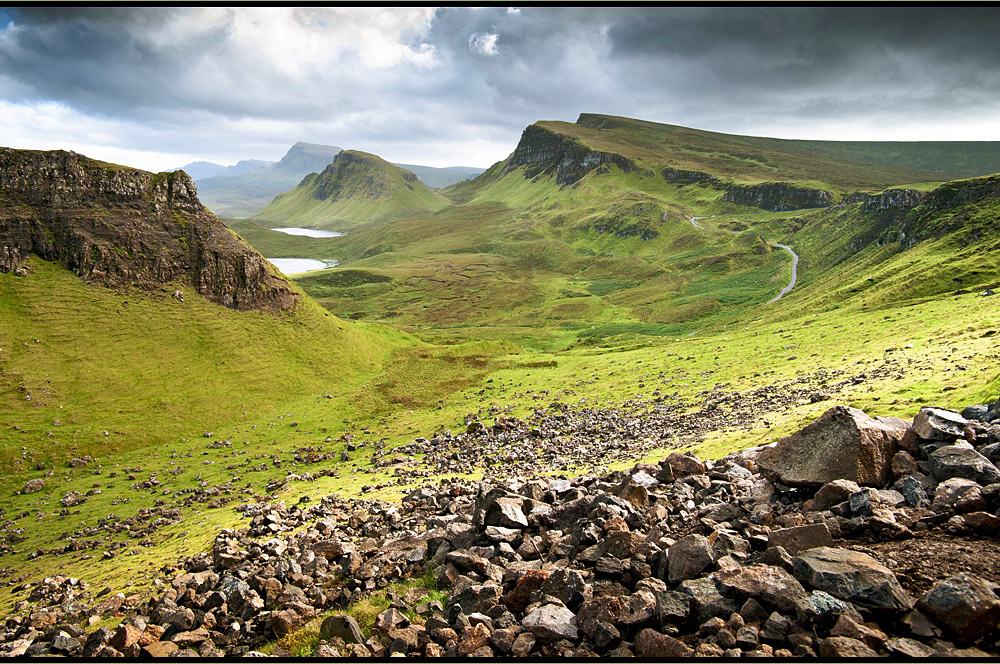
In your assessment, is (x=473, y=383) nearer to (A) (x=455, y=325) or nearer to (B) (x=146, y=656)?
(B) (x=146, y=656)

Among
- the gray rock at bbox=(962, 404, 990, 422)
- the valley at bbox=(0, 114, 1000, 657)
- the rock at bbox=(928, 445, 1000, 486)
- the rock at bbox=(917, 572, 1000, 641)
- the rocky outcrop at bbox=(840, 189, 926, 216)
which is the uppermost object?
the rocky outcrop at bbox=(840, 189, 926, 216)

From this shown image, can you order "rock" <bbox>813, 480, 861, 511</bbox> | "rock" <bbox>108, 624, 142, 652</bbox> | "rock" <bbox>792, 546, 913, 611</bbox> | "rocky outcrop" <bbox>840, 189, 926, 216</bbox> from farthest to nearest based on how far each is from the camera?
"rocky outcrop" <bbox>840, 189, 926, 216</bbox>, "rock" <bbox>108, 624, 142, 652</bbox>, "rock" <bbox>813, 480, 861, 511</bbox>, "rock" <bbox>792, 546, 913, 611</bbox>

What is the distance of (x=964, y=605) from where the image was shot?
302 inches

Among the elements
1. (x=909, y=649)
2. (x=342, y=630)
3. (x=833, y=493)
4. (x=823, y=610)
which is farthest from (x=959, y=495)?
(x=342, y=630)

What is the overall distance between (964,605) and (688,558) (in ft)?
16.0

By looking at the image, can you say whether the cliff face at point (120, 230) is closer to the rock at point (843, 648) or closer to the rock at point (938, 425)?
the rock at point (938, 425)

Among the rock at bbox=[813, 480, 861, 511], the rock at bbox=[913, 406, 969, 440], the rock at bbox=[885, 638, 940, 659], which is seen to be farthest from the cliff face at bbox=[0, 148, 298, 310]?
the rock at bbox=[885, 638, 940, 659]

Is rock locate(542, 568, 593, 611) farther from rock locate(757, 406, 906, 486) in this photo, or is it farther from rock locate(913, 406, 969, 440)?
rock locate(913, 406, 969, 440)

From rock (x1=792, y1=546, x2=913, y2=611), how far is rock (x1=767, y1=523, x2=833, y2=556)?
0.68m

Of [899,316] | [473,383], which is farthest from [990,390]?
[473,383]

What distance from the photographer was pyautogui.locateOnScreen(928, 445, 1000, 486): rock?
1193cm

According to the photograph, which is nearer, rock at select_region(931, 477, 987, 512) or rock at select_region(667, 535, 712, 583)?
rock at select_region(931, 477, 987, 512)

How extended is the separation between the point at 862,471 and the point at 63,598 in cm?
3223

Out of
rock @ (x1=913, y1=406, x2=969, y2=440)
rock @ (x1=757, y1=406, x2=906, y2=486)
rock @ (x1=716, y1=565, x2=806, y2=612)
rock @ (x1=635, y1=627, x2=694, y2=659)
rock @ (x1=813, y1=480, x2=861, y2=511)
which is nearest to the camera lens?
rock @ (x1=635, y1=627, x2=694, y2=659)
